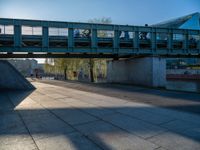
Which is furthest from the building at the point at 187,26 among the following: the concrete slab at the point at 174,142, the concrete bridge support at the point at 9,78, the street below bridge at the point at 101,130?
the concrete slab at the point at 174,142

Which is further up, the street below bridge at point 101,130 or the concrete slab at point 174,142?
the concrete slab at point 174,142

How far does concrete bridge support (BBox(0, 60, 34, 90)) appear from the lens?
18453 mm

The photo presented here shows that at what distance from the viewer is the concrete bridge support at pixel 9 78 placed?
18.5 metres

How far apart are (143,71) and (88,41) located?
Answer: 6690 mm

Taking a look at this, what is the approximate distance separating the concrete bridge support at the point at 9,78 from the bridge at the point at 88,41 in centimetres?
132

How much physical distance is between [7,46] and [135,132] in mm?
15705

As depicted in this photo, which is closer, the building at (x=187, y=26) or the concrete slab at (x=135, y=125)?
the concrete slab at (x=135, y=125)

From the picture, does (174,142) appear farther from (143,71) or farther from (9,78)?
(9,78)

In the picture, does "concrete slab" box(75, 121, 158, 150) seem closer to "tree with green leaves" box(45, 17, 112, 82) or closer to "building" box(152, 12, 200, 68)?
"tree with green leaves" box(45, 17, 112, 82)

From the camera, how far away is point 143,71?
21.7m

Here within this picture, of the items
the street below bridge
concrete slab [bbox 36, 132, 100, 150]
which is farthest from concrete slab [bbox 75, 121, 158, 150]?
concrete slab [bbox 36, 132, 100, 150]

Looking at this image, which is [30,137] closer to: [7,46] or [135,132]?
[135,132]

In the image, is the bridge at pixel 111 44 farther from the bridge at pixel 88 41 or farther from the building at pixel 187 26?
the building at pixel 187 26

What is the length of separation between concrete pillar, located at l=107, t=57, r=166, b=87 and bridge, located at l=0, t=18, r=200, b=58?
145cm
